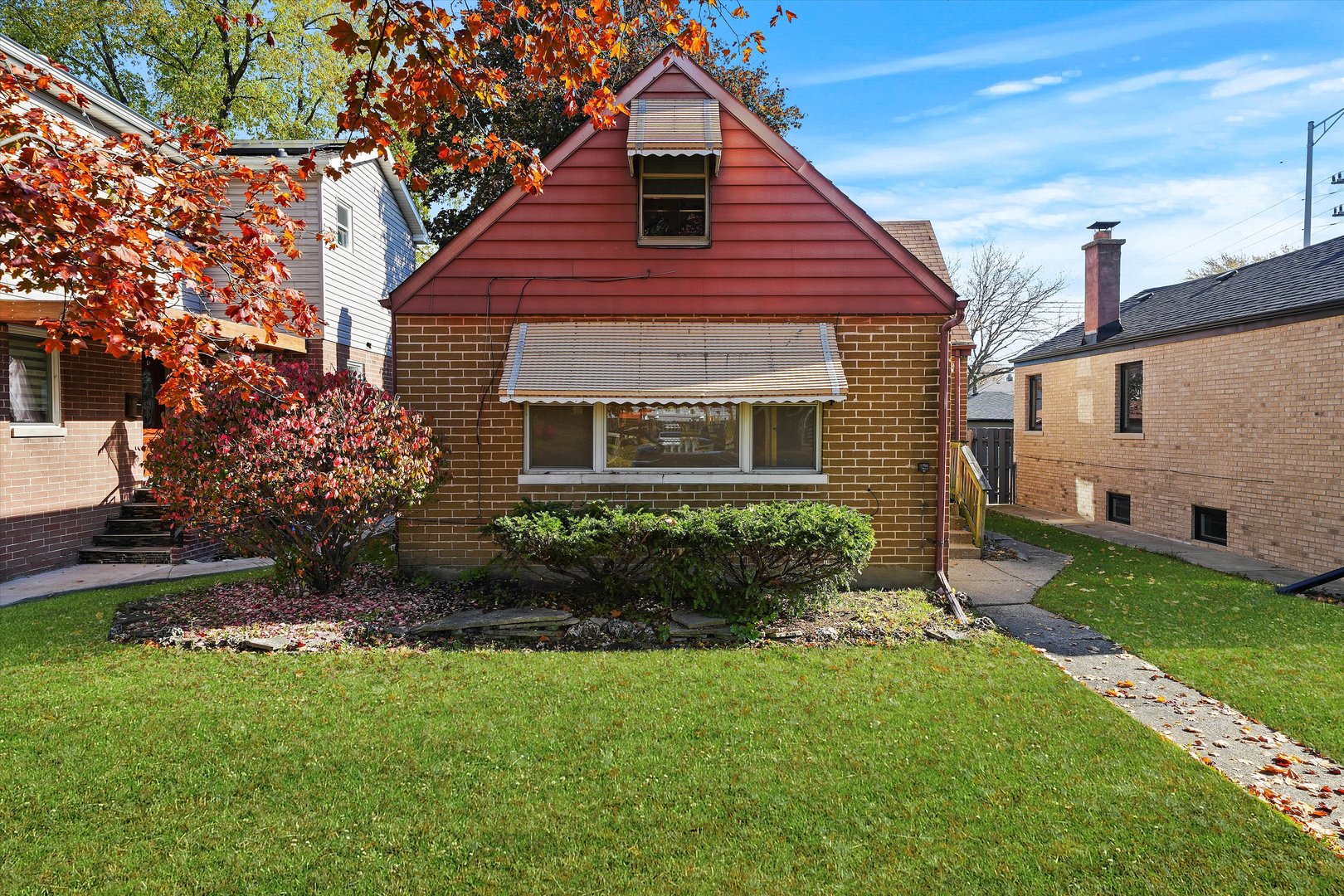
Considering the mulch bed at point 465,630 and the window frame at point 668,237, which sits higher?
the window frame at point 668,237

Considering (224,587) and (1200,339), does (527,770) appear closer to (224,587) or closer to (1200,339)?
(224,587)

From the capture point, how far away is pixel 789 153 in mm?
8828

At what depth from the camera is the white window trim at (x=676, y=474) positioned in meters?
8.70

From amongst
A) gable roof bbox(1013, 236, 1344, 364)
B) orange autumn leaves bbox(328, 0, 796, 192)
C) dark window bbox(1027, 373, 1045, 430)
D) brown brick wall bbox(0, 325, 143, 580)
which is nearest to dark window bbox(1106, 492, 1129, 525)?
gable roof bbox(1013, 236, 1344, 364)

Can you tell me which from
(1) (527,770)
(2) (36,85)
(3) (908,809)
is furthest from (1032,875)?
(2) (36,85)

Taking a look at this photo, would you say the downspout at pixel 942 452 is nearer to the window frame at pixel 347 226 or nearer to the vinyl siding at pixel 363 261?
the vinyl siding at pixel 363 261

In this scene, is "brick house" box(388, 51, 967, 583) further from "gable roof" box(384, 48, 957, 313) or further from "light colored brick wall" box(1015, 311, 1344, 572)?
"light colored brick wall" box(1015, 311, 1344, 572)

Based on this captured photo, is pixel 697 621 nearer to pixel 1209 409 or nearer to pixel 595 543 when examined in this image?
pixel 595 543

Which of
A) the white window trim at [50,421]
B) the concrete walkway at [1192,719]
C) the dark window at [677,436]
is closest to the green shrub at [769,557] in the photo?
the dark window at [677,436]

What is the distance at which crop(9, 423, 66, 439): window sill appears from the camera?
9891 millimetres

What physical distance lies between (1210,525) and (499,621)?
504 inches

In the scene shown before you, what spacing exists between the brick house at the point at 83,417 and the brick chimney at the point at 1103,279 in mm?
16475

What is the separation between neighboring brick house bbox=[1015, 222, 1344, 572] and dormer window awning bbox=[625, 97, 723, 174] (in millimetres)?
9170

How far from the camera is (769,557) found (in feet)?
23.9
